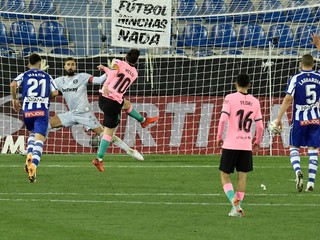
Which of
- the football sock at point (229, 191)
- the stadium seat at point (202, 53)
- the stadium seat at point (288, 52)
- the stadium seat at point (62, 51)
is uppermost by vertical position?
the football sock at point (229, 191)

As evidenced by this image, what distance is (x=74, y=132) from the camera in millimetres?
24406

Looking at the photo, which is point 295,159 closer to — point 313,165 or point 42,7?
point 313,165

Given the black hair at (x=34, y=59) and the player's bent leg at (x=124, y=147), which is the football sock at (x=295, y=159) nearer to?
the black hair at (x=34, y=59)

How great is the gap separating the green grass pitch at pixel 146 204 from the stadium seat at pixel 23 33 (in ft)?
24.4

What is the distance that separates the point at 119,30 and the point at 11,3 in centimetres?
464

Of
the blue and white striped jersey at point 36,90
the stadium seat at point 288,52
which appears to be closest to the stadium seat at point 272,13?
the stadium seat at point 288,52

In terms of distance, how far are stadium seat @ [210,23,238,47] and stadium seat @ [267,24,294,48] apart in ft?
3.01

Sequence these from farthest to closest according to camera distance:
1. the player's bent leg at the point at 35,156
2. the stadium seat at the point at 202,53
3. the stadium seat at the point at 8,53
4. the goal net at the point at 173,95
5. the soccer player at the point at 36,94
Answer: the stadium seat at the point at 202,53, the stadium seat at the point at 8,53, the goal net at the point at 173,95, the soccer player at the point at 36,94, the player's bent leg at the point at 35,156

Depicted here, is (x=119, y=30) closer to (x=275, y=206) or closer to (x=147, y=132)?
(x=147, y=132)

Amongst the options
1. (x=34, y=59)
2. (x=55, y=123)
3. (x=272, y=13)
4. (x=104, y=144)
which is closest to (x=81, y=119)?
(x=55, y=123)

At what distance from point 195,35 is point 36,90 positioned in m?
10.8

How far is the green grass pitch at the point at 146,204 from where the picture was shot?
36.8 ft

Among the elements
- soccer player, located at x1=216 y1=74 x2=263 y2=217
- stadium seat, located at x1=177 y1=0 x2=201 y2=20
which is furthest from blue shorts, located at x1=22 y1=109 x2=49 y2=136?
stadium seat, located at x1=177 y1=0 x2=201 y2=20

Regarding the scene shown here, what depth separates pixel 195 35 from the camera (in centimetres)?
2794
